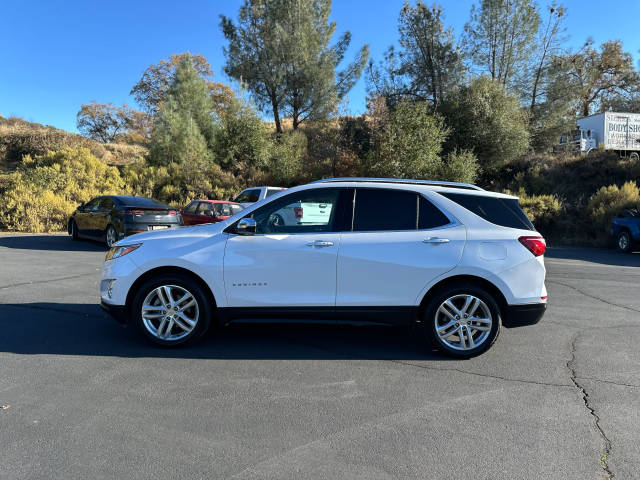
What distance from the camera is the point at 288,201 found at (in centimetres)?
484

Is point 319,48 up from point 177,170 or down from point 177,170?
up

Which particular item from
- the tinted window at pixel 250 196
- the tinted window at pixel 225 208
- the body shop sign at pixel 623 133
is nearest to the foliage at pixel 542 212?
the tinted window at pixel 250 196

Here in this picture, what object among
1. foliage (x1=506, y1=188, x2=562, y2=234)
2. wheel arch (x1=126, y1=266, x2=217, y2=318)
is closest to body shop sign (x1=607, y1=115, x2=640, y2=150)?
foliage (x1=506, y1=188, x2=562, y2=234)

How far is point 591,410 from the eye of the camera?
3547 mm

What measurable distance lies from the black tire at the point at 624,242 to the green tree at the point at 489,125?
566 inches

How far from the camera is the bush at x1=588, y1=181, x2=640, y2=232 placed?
18156 mm

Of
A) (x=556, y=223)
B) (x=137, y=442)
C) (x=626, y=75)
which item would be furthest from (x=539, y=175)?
(x=626, y=75)

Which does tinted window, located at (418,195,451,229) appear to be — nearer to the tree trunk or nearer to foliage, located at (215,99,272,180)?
foliage, located at (215,99,272,180)

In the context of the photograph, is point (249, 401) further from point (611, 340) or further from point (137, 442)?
point (611, 340)

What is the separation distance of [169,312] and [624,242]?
1613 cm

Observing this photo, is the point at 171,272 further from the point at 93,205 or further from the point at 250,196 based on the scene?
the point at 250,196

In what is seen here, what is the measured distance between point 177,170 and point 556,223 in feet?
70.6

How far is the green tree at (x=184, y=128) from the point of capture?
96.2 ft

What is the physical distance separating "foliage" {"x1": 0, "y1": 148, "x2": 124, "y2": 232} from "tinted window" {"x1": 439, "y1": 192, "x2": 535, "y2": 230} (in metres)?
19.8
